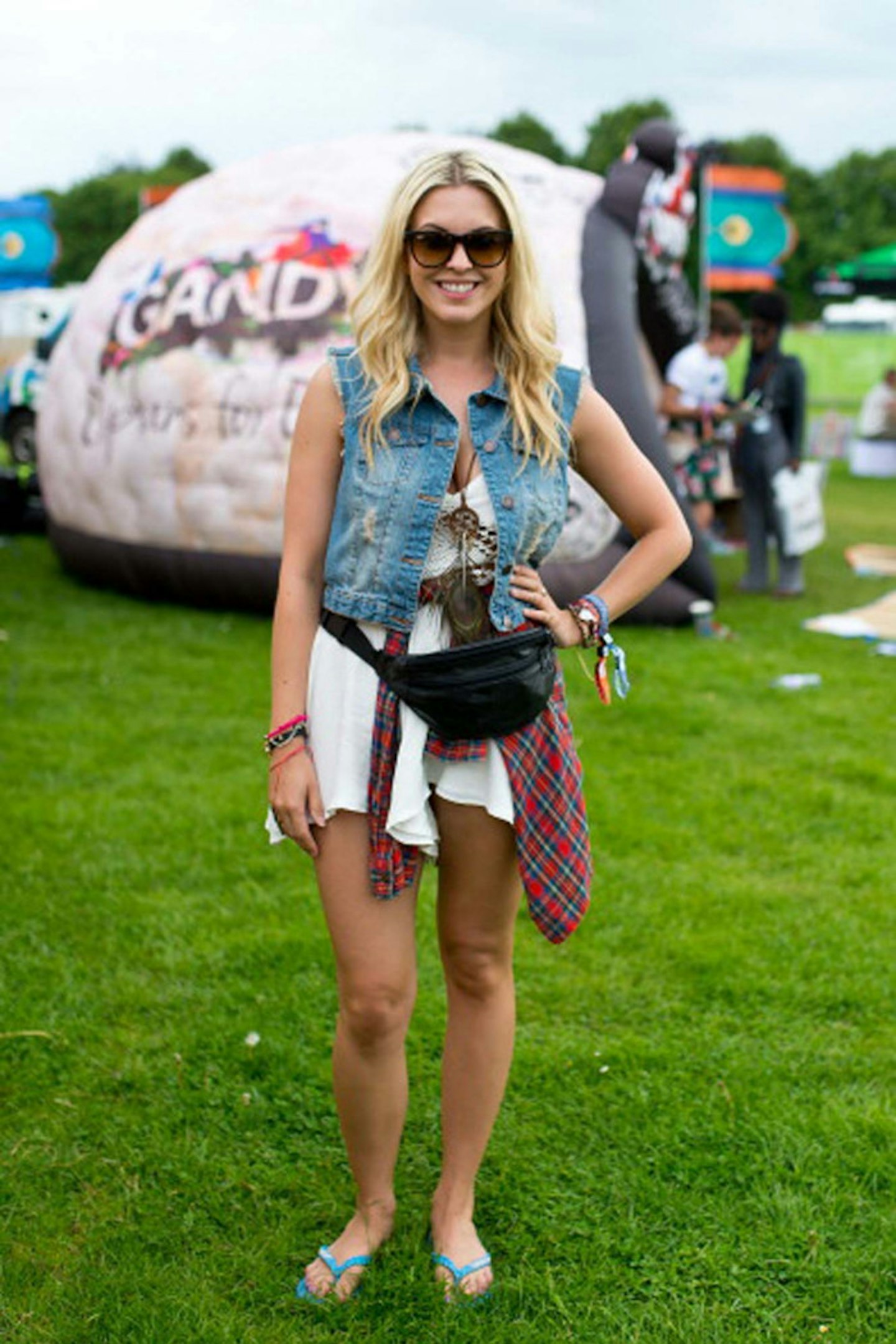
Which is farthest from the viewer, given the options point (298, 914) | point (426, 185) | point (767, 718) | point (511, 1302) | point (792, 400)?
point (792, 400)

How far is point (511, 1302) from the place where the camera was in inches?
105

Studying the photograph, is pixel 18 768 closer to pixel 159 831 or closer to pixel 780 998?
pixel 159 831

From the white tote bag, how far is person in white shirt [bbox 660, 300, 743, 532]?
453 millimetres

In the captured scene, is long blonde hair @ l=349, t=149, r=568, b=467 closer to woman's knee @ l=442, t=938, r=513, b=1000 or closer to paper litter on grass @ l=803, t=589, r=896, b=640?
woman's knee @ l=442, t=938, r=513, b=1000

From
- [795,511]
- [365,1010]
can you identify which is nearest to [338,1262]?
[365,1010]

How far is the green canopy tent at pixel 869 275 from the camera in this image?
2248 centimetres

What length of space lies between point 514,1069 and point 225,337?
542 centimetres

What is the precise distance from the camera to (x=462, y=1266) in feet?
8.80

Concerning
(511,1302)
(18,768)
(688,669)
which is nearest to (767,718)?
(688,669)

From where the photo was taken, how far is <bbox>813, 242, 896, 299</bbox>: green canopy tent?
885 inches

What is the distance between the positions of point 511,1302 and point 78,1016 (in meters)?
1.49

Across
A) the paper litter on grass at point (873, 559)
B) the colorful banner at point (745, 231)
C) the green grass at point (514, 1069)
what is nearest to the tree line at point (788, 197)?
the colorful banner at point (745, 231)

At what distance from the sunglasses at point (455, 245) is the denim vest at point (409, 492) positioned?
6.7 inches

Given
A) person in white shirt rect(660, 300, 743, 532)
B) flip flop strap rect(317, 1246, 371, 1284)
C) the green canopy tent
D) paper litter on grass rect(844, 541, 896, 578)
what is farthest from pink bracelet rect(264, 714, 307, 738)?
the green canopy tent
